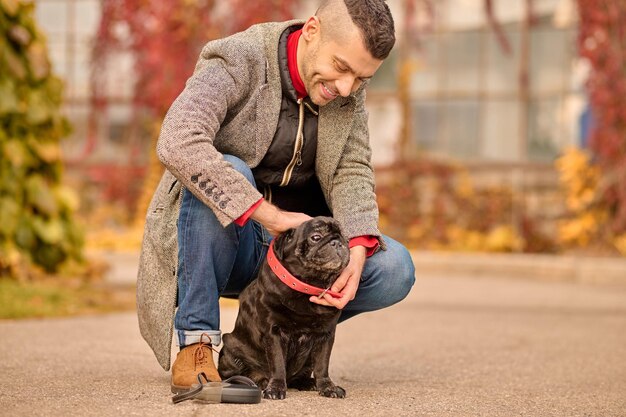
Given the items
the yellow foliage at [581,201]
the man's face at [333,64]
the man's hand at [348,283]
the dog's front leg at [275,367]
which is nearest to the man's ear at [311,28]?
the man's face at [333,64]

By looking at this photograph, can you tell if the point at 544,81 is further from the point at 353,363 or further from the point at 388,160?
the point at 353,363

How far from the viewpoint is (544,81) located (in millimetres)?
14797

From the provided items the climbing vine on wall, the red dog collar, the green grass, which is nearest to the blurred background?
the climbing vine on wall

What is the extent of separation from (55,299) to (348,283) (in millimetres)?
3483

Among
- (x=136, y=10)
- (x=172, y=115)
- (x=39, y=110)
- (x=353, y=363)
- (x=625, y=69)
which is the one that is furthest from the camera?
(x=136, y=10)

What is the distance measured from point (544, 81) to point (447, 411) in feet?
39.5

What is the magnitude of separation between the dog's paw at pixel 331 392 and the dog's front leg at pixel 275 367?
0.53 feet

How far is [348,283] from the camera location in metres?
3.44

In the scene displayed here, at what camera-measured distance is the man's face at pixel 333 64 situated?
3.42 m

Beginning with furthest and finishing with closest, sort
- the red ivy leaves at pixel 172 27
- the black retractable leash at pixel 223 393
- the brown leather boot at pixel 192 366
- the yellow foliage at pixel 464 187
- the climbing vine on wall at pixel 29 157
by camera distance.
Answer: the yellow foliage at pixel 464 187, the red ivy leaves at pixel 172 27, the climbing vine on wall at pixel 29 157, the brown leather boot at pixel 192 366, the black retractable leash at pixel 223 393

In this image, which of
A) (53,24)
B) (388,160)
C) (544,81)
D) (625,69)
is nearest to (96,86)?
(53,24)

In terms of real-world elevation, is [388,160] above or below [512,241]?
above

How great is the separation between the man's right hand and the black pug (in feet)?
0.10

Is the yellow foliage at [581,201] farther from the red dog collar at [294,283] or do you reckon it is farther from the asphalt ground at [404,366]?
the red dog collar at [294,283]
